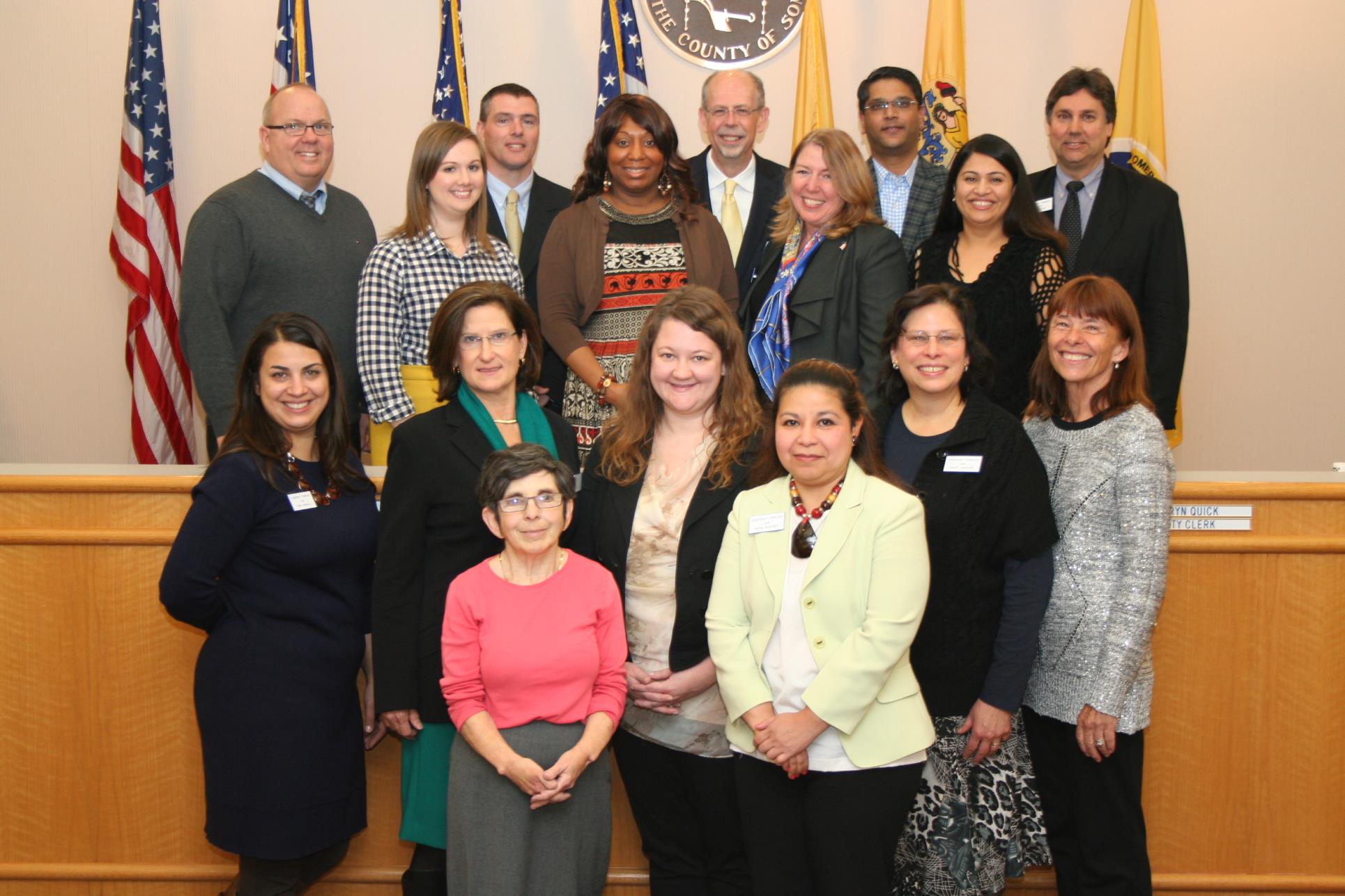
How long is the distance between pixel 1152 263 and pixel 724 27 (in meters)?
2.80

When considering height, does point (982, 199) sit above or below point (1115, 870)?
above

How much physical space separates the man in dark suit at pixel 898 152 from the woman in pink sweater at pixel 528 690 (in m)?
1.95

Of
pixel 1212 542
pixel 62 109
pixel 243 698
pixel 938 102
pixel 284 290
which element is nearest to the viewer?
pixel 243 698

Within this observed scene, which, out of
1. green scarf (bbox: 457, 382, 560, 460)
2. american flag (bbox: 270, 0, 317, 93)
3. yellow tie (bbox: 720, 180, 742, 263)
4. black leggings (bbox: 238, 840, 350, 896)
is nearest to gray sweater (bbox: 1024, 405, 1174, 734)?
green scarf (bbox: 457, 382, 560, 460)

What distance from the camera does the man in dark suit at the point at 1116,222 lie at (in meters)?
3.46

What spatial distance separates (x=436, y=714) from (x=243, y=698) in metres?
0.44

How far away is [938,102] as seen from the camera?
495 cm

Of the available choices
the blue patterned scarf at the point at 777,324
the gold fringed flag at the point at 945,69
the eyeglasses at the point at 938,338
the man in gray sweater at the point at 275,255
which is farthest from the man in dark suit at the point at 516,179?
the gold fringed flag at the point at 945,69

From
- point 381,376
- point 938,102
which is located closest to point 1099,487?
point 381,376

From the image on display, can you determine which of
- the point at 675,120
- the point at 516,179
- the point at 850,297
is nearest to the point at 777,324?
the point at 850,297

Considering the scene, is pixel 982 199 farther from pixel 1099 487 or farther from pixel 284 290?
pixel 284 290

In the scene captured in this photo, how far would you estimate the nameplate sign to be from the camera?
2.83 metres

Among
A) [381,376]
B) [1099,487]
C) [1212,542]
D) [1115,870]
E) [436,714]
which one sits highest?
[381,376]

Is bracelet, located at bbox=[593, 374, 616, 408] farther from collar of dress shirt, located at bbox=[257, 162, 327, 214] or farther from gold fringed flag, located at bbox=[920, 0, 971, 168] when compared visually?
gold fringed flag, located at bbox=[920, 0, 971, 168]
